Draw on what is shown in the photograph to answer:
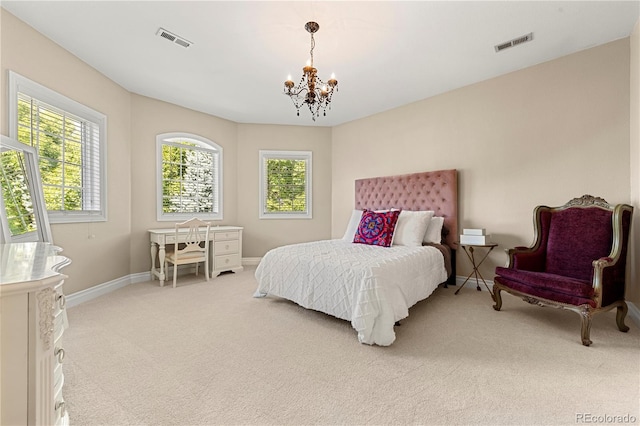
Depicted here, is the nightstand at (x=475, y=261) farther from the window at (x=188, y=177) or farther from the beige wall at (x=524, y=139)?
the window at (x=188, y=177)

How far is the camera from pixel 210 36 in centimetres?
280

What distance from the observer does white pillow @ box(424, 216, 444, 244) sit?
12.6ft

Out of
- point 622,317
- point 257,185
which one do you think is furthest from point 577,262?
point 257,185

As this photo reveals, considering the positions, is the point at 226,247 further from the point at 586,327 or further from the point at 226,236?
the point at 586,327

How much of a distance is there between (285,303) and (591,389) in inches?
102

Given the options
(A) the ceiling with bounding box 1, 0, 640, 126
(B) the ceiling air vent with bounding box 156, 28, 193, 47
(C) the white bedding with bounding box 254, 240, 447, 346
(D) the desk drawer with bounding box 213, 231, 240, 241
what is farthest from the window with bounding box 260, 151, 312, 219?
Result: (B) the ceiling air vent with bounding box 156, 28, 193, 47

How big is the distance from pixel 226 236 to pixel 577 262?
455 centimetres

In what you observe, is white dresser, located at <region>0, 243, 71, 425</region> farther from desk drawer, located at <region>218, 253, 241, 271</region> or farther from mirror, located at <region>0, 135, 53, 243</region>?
desk drawer, located at <region>218, 253, 241, 271</region>

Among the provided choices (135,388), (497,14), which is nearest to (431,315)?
(135,388)

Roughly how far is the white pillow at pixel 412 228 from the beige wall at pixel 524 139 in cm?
66

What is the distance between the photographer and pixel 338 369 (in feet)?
6.31

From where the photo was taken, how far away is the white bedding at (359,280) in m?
2.29

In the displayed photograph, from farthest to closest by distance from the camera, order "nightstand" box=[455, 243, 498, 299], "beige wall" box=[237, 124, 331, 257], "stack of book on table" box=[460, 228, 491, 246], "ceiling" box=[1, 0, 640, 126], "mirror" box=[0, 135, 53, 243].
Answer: "beige wall" box=[237, 124, 331, 257] → "nightstand" box=[455, 243, 498, 299] → "stack of book on table" box=[460, 228, 491, 246] → "ceiling" box=[1, 0, 640, 126] → "mirror" box=[0, 135, 53, 243]

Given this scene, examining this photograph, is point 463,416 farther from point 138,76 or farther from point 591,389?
point 138,76
